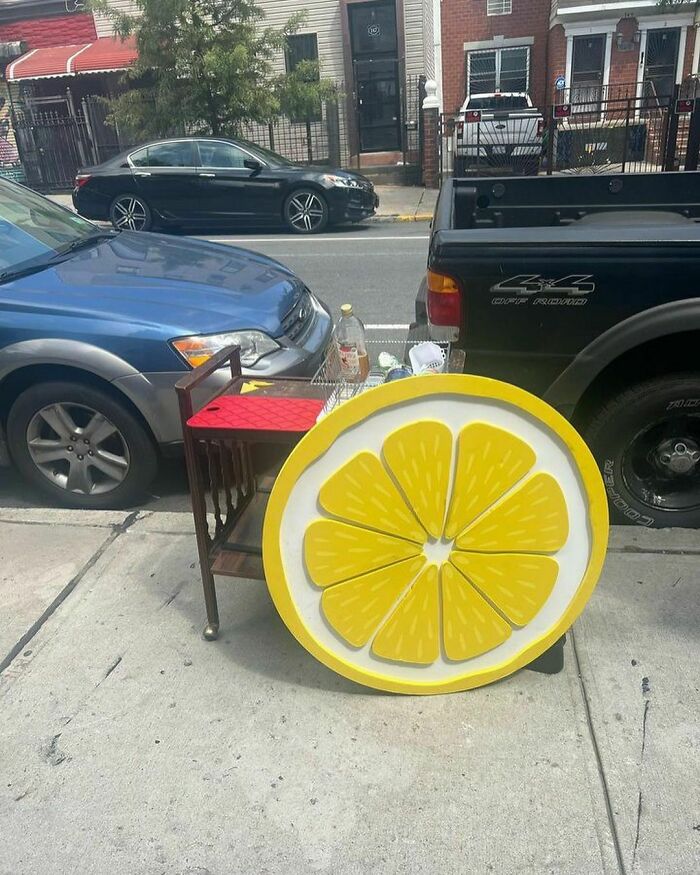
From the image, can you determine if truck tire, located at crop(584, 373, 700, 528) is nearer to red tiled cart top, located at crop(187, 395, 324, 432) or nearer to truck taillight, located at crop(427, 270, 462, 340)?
truck taillight, located at crop(427, 270, 462, 340)

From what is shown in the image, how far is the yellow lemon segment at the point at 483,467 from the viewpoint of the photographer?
6.79 ft

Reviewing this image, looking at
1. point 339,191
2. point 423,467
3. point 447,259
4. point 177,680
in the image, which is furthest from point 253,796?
point 339,191

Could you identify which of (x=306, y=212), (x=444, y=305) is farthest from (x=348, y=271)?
(x=444, y=305)

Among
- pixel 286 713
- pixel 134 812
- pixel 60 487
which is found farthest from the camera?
pixel 60 487

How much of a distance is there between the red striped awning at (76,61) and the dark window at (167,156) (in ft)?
26.1

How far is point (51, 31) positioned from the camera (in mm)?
21844

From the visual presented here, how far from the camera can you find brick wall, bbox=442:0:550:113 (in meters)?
22.7

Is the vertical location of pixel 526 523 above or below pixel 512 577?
above

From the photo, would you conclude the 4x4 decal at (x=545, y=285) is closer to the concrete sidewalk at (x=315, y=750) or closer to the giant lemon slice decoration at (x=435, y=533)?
the giant lemon slice decoration at (x=435, y=533)

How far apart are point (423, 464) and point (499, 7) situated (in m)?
25.1

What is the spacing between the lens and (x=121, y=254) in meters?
4.31

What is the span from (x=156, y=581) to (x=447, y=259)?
1763 millimetres

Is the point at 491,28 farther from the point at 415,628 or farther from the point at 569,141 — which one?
the point at 415,628

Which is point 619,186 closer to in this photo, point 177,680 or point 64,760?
point 177,680
